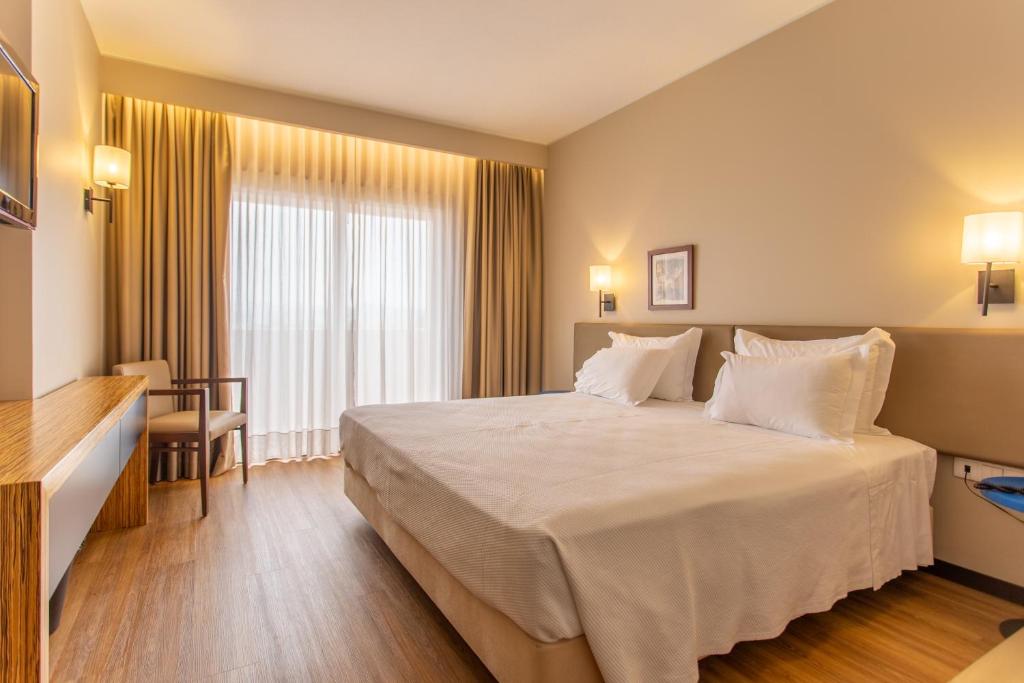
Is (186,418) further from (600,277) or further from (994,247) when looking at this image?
(994,247)

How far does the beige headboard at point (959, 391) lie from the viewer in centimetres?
215

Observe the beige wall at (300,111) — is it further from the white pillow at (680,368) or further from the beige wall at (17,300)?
the white pillow at (680,368)

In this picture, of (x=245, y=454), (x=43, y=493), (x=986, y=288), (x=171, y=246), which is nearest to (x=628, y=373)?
(x=986, y=288)

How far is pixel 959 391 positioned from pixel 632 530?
6.02ft

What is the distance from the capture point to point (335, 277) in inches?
174

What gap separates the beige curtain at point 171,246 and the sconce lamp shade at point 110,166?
1.54 feet

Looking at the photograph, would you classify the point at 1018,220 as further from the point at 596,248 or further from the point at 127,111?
the point at 127,111

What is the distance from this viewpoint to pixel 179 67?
12.0ft

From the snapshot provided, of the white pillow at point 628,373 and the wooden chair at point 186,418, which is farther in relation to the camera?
the white pillow at point 628,373

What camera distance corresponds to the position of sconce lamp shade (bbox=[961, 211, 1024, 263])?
2111 mm

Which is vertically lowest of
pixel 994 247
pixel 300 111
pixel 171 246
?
pixel 994 247

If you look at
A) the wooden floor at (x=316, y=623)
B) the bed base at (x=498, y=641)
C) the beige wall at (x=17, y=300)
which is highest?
the beige wall at (x=17, y=300)

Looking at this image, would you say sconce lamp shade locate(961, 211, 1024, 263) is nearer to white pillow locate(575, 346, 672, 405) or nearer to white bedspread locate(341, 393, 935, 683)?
white bedspread locate(341, 393, 935, 683)

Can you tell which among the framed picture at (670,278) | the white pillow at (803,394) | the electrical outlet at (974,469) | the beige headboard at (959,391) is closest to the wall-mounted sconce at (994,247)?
the beige headboard at (959,391)
